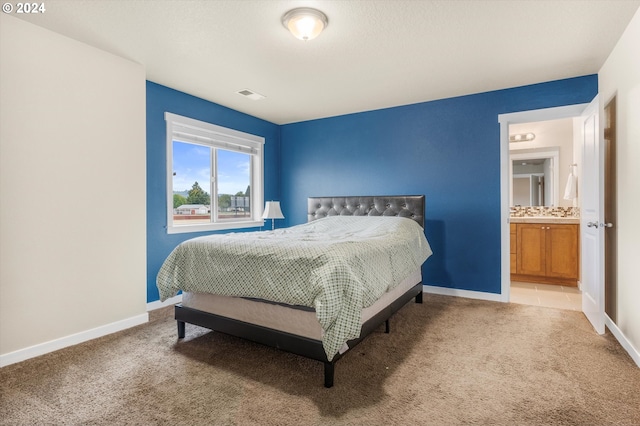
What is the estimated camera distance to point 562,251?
4.38 metres

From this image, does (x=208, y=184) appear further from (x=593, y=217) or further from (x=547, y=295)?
(x=547, y=295)

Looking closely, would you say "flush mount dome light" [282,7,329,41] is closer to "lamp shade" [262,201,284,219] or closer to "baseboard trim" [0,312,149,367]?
"lamp shade" [262,201,284,219]

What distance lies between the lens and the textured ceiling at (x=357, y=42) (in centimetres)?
219

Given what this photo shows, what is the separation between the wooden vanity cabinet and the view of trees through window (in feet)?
13.1

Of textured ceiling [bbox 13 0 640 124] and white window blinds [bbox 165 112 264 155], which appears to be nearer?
textured ceiling [bbox 13 0 640 124]

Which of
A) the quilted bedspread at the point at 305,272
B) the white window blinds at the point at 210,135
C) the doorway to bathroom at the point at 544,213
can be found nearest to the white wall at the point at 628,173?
the doorway to bathroom at the point at 544,213

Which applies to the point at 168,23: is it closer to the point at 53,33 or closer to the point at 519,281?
the point at 53,33

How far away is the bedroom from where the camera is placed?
7.68ft

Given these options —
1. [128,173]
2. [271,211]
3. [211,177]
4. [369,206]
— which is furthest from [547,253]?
[128,173]

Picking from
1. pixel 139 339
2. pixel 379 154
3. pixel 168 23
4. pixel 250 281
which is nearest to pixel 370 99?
pixel 379 154

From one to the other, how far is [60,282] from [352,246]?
227 centimetres

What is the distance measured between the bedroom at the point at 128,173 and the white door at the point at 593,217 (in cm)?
14

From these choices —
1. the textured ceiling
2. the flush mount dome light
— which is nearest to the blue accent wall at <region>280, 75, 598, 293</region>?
the textured ceiling

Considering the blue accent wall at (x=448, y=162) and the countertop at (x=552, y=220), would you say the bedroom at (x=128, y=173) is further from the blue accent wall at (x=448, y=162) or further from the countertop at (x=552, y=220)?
the countertop at (x=552, y=220)
